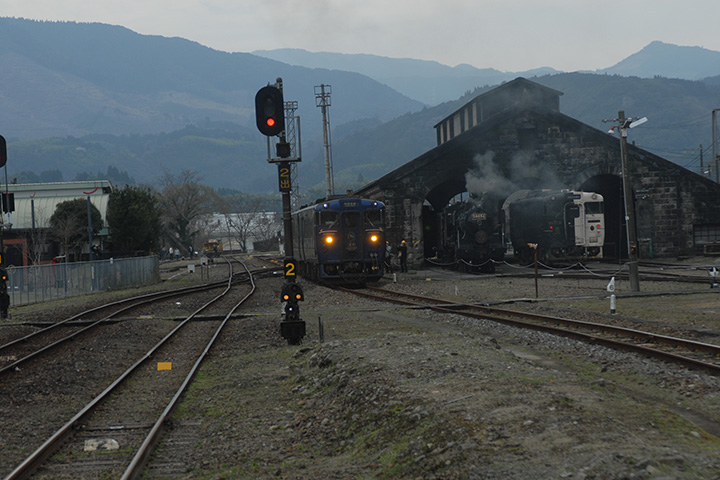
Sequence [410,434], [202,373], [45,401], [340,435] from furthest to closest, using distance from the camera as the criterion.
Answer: [202,373]
[45,401]
[340,435]
[410,434]

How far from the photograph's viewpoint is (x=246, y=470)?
7.18 meters

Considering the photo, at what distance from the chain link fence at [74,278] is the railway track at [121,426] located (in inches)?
761

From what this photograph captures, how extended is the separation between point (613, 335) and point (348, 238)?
17.7 metres

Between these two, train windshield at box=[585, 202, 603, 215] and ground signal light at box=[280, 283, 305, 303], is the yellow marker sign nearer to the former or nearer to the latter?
ground signal light at box=[280, 283, 305, 303]

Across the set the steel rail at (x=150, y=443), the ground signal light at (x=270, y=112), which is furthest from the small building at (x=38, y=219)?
the steel rail at (x=150, y=443)

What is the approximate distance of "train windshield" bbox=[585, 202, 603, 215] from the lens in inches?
1532

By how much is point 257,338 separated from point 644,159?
3487cm

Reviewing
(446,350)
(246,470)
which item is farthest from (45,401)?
(446,350)

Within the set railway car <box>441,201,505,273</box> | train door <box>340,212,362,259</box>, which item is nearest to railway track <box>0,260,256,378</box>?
train door <box>340,212,362,259</box>

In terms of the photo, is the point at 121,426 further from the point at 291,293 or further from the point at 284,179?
the point at 284,179

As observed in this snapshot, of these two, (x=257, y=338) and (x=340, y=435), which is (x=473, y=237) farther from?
(x=340, y=435)

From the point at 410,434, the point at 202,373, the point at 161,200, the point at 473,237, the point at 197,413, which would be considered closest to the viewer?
the point at 410,434

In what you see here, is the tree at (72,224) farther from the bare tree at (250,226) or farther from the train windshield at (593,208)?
the bare tree at (250,226)

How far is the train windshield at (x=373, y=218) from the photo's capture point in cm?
3147
